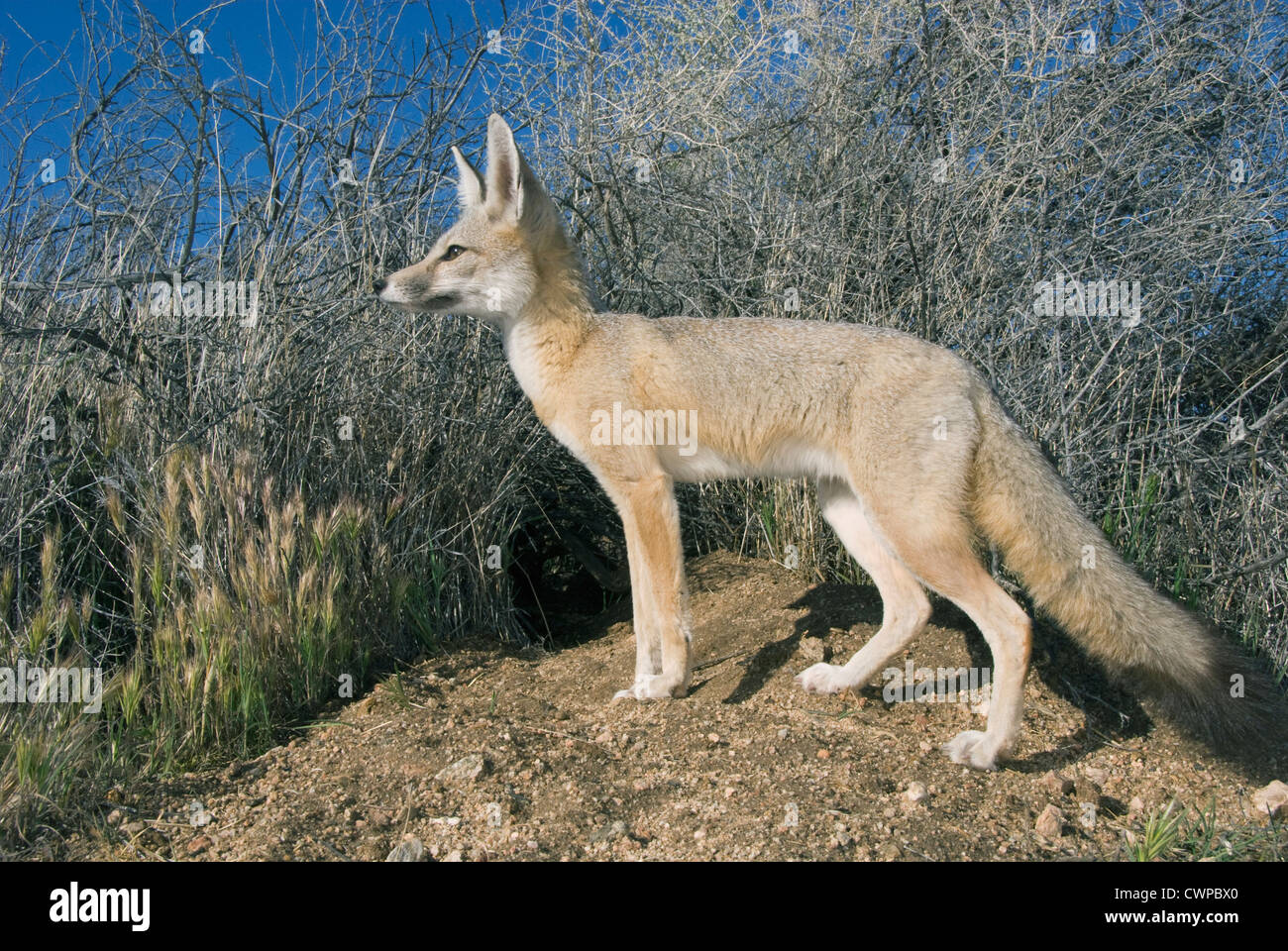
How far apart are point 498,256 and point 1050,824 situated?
12.0 ft

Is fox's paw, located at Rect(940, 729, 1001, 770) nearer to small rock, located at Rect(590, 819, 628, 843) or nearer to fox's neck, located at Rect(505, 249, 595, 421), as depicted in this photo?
small rock, located at Rect(590, 819, 628, 843)

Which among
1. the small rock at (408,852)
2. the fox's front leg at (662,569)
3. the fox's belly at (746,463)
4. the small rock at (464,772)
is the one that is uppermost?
the fox's belly at (746,463)

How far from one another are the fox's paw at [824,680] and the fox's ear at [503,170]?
2.83 m

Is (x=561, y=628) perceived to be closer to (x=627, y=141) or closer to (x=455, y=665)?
(x=455, y=665)

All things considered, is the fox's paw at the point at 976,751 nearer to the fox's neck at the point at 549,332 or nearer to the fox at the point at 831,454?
the fox at the point at 831,454

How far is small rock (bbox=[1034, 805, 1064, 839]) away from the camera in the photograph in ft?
11.8

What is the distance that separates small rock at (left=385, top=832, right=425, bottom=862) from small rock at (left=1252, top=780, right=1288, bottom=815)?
3.40m

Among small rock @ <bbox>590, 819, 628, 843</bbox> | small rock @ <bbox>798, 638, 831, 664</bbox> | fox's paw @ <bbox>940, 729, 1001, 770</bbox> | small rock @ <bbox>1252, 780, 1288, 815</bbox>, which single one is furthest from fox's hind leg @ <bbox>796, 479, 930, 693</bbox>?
small rock @ <bbox>590, 819, 628, 843</bbox>

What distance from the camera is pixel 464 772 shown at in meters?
3.89

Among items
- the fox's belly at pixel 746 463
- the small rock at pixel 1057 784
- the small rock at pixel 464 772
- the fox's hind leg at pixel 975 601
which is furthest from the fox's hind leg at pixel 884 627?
the small rock at pixel 464 772

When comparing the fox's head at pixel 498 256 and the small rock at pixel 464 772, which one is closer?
the small rock at pixel 464 772

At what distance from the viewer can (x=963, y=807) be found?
3.74 meters

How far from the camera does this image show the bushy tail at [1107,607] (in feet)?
13.8

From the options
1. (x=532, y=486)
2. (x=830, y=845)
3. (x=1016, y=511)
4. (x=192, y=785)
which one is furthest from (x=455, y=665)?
(x=1016, y=511)
